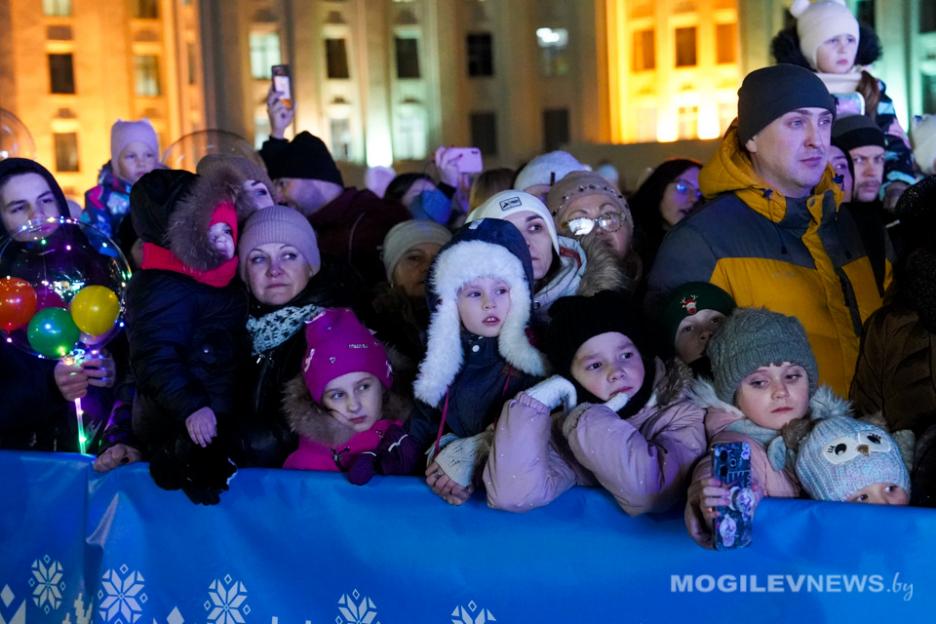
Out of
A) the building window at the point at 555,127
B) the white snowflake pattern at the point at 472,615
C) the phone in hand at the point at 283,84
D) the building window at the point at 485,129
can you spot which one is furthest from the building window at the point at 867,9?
the white snowflake pattern at the point at 472,615

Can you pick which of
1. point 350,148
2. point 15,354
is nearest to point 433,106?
point 350,148

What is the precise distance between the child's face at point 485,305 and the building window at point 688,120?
2982 cm

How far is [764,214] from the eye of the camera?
14.5ft

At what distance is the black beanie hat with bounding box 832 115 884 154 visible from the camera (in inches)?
225

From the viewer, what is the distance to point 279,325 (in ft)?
15.7

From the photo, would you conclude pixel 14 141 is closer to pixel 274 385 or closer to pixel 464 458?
pixel 274 385

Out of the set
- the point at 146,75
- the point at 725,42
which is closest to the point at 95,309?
the point at 725,42

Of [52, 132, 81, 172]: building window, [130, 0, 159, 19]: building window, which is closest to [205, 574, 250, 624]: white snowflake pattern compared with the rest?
[52, 132, 81, 172]: building window

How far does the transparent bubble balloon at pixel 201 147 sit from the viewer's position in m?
7.29

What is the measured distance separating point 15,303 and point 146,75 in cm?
3058

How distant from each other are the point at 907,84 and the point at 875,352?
27446 millimetres

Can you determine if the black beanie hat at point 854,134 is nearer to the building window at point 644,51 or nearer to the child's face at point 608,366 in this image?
the child's face at point 608,366

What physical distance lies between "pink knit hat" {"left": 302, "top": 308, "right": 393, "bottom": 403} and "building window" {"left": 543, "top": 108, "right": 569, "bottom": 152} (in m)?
31.5

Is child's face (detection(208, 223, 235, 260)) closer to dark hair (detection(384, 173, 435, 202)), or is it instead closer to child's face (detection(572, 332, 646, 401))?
child's face (detection(572, 332, 646, 401))
